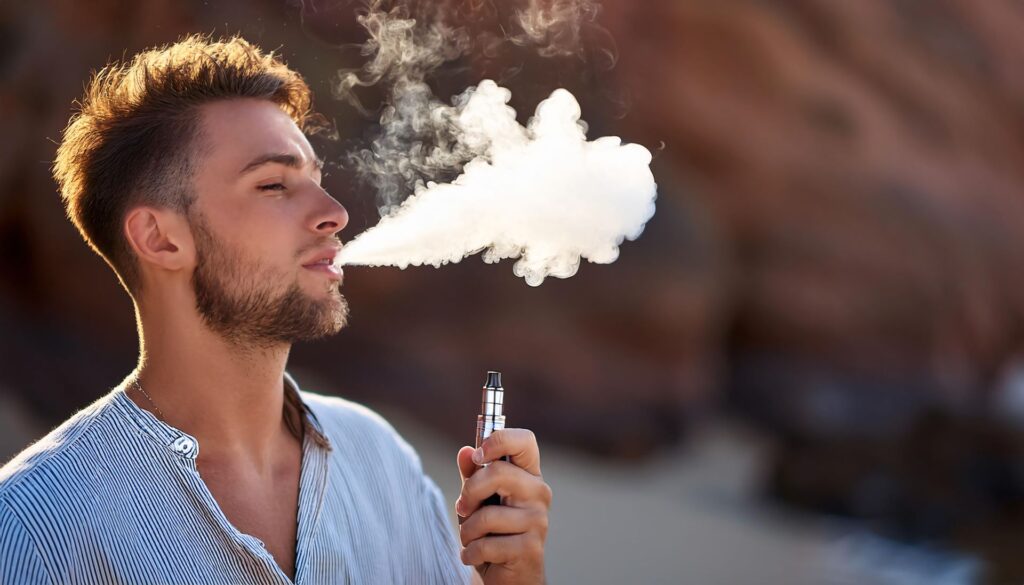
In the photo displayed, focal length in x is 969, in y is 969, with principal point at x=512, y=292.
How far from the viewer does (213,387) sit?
Result: 2.37 m

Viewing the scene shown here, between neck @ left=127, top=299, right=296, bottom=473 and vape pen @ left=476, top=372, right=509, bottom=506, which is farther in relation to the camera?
neck @ left=127, top=299, right=296, bottom=473

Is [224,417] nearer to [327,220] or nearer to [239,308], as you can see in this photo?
[239,308]

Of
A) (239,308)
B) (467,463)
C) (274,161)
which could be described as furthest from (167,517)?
(274,161)

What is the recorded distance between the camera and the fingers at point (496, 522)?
2076mm

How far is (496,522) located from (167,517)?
710 mm

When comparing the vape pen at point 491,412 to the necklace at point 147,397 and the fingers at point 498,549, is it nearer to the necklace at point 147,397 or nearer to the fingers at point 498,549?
the fingers at point 498,549

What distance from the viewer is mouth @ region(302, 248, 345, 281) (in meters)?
2.43

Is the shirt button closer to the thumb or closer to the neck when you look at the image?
the neck

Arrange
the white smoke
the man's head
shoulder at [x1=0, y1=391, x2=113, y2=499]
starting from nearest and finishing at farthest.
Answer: shoulder at [x1=0, y1=391, x2=113, y2=499] → the man's head → the white smoke

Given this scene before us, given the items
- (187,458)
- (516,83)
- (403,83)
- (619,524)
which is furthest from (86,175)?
(619,524)

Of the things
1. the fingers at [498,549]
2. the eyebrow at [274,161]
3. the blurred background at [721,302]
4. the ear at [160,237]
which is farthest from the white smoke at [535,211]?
the blurred background at [721,302]

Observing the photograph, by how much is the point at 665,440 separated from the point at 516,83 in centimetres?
323

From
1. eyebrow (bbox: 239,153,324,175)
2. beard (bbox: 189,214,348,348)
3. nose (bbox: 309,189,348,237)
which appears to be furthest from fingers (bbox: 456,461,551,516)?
eyebrow (bbox: 239,153,324,175)

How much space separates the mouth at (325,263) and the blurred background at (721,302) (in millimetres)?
3643
